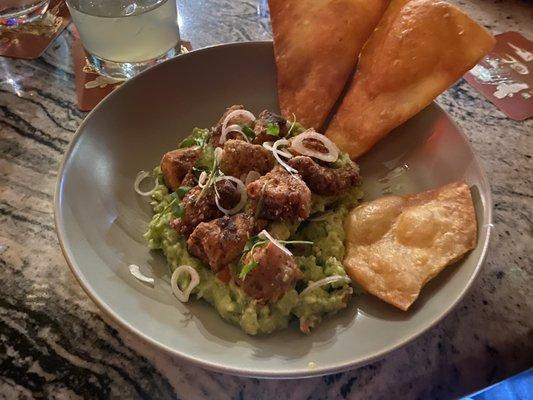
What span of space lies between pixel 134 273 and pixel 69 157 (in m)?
0.32

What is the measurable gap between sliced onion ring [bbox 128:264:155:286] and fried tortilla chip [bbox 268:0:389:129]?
1.90ft

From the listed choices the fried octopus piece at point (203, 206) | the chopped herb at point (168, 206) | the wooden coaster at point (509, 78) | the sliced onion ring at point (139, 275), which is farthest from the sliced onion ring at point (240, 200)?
the wooden coaster at point (509, 78)

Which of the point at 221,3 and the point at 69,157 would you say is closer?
the point at 69,157

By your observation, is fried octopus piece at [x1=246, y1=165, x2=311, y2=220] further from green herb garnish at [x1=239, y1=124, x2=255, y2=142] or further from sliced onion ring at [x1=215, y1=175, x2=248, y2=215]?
green herb garnish at [x1=239, y1=124, x2=255, y2=142]

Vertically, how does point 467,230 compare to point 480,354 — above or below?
above

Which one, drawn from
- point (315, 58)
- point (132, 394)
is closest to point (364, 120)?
point (315, 58)

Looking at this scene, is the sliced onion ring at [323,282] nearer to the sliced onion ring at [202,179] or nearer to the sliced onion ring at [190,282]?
the sliced onion ring at [190,282]

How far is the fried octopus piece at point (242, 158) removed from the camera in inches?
49.3

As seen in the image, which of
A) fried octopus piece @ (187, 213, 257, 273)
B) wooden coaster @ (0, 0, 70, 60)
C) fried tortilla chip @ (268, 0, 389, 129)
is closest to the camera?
fried octopus piece @ (187, 213, 257, 273)

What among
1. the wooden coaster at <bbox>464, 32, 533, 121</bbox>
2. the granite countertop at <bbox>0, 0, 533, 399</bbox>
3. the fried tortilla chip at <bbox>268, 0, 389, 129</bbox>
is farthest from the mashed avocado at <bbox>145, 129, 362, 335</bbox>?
the wooden coaster at <bbox>464, 32, 533, 121</bbox>

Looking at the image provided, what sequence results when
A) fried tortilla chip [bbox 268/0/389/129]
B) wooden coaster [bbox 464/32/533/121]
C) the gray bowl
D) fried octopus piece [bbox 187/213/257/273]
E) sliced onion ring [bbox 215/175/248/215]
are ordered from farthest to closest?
1. wooden coaster [bbox 464/32/533/121]
2. fried tortilla chip [bbox 268/0/389/129]
3. sliced onion ring [bbox 215/175/248/215]
4. fried octopus piece [bbox 187/213/257/273]
5. the gray bowl

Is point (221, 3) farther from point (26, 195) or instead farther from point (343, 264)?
point (343, 264)

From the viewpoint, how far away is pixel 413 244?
1151 millimetres

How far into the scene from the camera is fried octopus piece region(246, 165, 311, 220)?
1.14 meters
